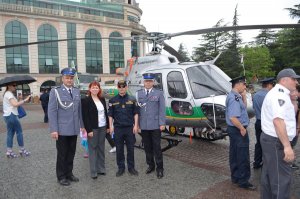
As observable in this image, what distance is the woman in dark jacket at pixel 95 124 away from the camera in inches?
198

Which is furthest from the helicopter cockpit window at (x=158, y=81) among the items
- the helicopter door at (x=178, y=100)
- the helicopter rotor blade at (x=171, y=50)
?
the helicopter rotor blade at (x=171, y=50)

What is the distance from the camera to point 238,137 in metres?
4.57

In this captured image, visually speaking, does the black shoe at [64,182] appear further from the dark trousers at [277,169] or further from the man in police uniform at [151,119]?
the dark trousers at [277,169]

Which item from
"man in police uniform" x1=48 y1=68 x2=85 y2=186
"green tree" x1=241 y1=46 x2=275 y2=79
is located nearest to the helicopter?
"man in police uniform" x1=48 y1=68 x2=85 y2=186

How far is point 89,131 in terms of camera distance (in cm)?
501

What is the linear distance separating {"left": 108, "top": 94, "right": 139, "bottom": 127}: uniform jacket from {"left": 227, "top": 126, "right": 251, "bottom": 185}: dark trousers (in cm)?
177

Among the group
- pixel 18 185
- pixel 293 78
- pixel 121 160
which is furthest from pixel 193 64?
pixel 18 185

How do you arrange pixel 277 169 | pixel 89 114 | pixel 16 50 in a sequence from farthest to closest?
pixel 16 50 → pixel 89 114 → pixel 277 169

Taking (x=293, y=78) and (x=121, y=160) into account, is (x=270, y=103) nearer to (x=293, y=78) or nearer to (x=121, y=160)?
(x=293, y=78)

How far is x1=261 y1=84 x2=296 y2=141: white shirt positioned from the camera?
10.3ft

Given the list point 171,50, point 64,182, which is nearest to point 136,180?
→ point 64,182

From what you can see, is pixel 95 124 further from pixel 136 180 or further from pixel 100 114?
pixel 136 180

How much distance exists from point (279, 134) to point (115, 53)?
163 feet

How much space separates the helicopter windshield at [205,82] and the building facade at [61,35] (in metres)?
33.9
